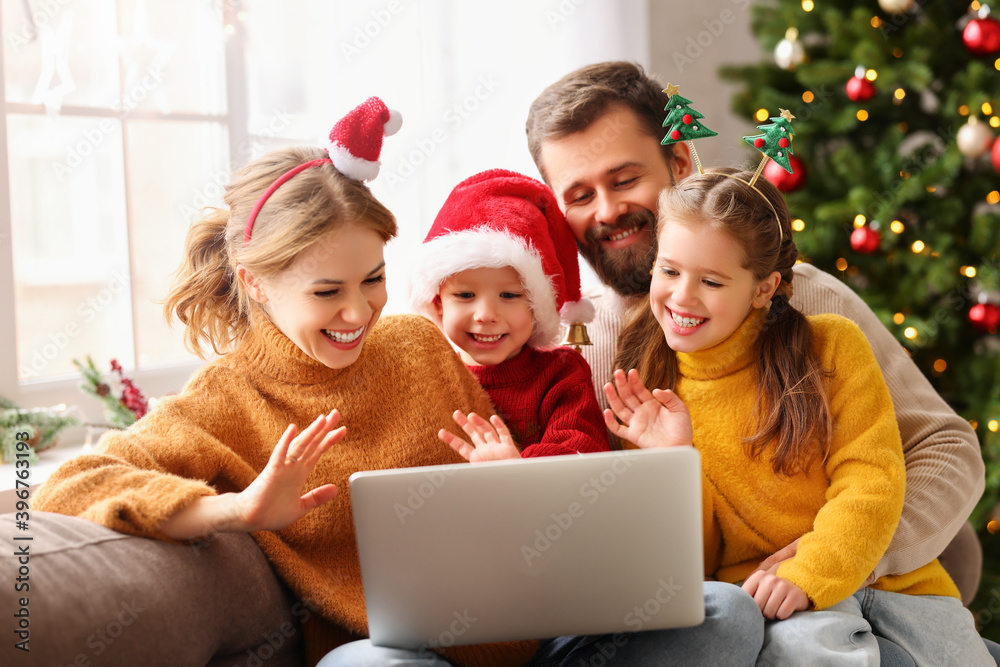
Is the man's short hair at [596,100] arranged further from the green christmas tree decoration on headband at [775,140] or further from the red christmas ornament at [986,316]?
the red christmas ornament at [986,316]

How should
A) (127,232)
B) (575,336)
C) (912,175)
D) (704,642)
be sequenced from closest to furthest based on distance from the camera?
1. (704,642)
2. (575,336)
3. (127,232)
4. (912,175)

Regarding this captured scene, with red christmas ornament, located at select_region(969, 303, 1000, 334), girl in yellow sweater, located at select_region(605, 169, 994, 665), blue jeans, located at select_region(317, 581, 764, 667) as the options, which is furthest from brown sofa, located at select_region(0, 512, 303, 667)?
red christmas ornament, located at select_region(969, 303, 1000, 334)

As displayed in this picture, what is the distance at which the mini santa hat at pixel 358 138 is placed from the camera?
1309 mm

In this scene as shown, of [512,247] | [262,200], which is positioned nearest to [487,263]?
[512,247]

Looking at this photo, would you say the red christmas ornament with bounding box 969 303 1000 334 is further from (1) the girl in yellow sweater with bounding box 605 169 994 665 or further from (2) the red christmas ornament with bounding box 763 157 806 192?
(1) the girl in yellow sweater with bounding box 605 169 994 665

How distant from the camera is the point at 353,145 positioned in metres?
1.31

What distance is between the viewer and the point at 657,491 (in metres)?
0.97

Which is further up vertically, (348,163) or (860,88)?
(860,88)

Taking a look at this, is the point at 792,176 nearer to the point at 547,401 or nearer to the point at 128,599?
the point at 547,401

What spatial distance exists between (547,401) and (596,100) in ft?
2.10

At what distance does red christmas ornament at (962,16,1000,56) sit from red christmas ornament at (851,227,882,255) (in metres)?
0.55

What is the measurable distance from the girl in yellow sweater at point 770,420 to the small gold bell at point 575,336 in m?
0.24

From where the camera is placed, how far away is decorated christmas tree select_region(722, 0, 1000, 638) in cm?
231

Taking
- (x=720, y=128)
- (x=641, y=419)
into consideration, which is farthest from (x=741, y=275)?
(x=720, y=128)
